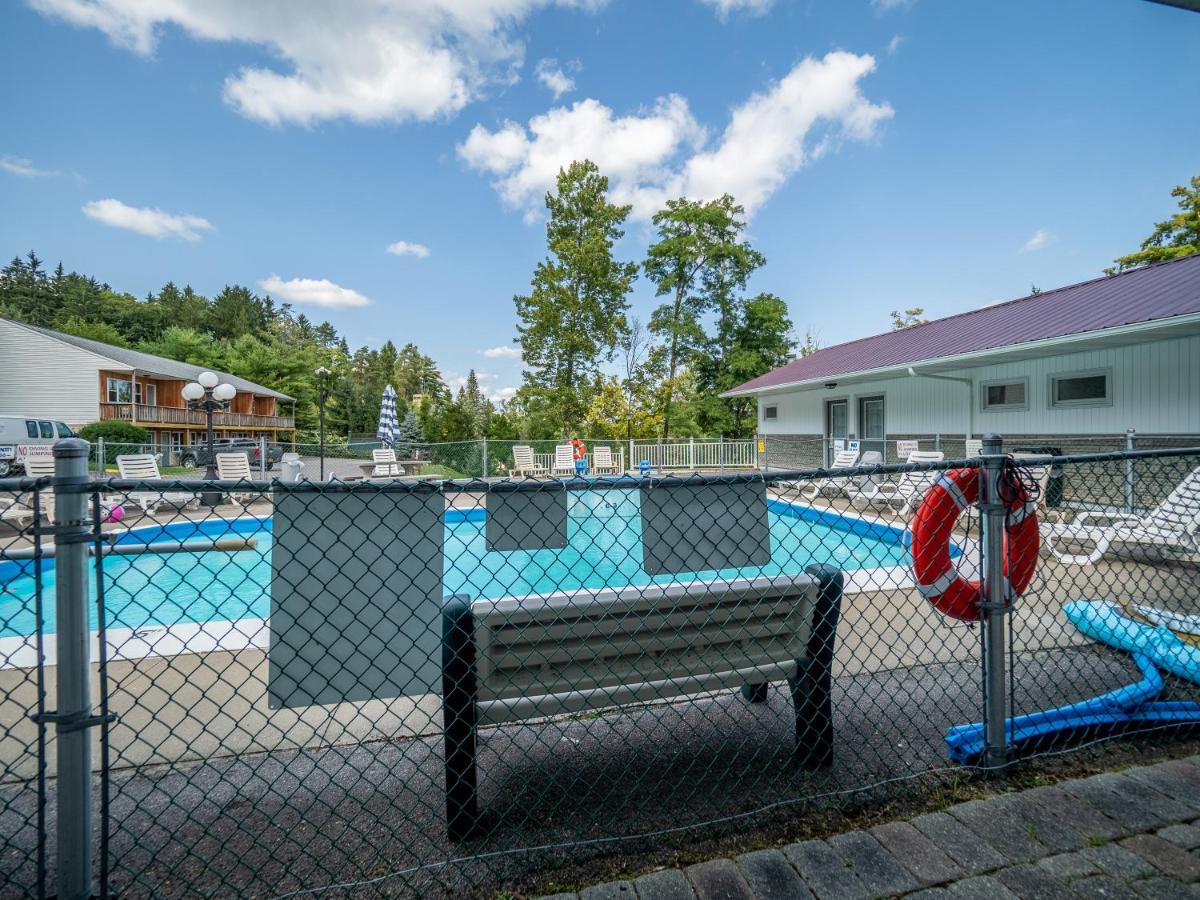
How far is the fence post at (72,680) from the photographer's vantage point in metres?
A: 1.18

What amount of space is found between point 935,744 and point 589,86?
21.7 meters

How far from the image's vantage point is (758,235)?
76.1 feet

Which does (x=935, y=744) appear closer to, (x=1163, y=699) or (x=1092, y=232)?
(x=1163, y=699)

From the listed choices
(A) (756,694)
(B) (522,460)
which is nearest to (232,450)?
(B) (522,460)

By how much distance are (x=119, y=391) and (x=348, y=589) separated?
98.9 ft

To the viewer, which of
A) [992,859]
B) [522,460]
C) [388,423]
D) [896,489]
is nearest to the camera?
[992,859]

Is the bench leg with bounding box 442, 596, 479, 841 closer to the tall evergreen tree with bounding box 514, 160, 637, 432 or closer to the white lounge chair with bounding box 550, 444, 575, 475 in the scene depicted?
the white lounge chair with bounding box 550, 444, 575, 475

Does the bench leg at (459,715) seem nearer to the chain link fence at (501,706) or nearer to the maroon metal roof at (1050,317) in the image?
the chain link fence at (501,706)

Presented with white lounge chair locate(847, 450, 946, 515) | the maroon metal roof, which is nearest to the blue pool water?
white lounge chair locate(847, 450, 946, 515)

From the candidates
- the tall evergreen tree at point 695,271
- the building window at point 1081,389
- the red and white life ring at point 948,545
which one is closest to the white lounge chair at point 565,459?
the tall evergreen tree at point 695,271

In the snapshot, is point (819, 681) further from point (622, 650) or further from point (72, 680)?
point (72, 680)

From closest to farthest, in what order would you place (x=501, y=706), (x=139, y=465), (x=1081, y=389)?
(x=501, y=706), (x=1081, y=389), (x=139, y=465)

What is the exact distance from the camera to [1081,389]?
27.6ft

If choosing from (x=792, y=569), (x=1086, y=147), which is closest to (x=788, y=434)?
(x=792, y=569)
